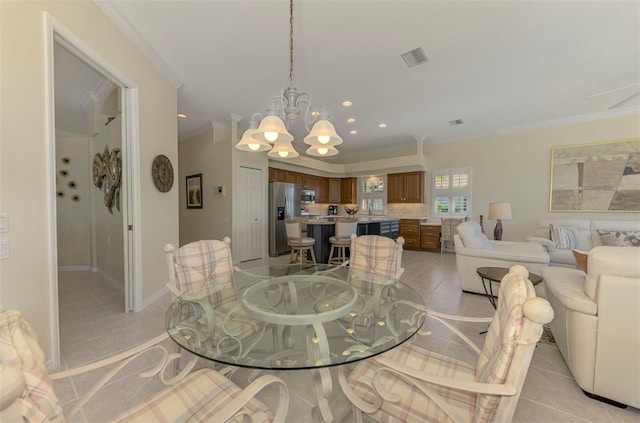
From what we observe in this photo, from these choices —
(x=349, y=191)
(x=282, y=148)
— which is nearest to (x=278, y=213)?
(x=349, y=191)

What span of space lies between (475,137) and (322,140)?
18.7ft

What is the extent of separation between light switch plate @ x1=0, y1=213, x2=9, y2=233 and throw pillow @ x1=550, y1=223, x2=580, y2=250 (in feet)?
21.9

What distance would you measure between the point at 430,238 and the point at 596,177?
3217 millimetres

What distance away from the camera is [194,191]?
18.5ft

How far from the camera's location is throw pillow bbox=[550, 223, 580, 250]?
4.22 metres

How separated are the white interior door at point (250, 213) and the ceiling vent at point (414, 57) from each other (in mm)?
3512

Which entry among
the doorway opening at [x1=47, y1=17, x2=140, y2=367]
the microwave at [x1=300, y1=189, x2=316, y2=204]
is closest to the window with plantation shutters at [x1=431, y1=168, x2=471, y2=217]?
the microwave at [x1=300, y1=189, x2=316, y2=204]

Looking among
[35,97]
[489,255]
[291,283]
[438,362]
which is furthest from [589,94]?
[35,97]

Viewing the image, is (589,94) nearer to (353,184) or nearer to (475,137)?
(475,137)

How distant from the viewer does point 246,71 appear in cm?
314

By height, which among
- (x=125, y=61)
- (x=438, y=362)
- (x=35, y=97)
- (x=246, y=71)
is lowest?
(x=438, y=362)

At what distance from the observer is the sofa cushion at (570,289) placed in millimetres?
1569

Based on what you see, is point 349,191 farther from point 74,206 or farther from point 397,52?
point 74,206

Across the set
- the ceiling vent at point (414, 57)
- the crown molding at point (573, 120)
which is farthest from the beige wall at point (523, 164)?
the ceiling vent at point (414, 57)
